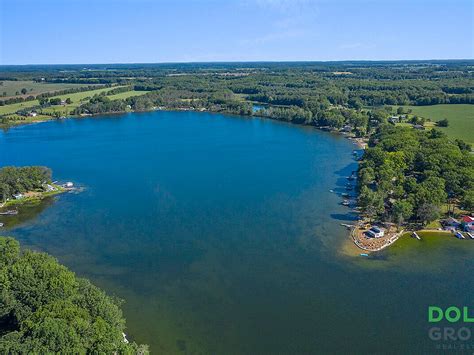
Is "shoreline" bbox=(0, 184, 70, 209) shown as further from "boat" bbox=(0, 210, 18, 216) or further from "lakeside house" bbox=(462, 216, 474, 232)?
"lakeside house" bbox=(462, 216, 474, 232)

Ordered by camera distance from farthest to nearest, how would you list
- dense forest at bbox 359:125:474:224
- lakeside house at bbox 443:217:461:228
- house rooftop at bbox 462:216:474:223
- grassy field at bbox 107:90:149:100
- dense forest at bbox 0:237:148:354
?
grassy field at bbox 107:90:149:100
dense forest at bbox 359:125:474:224
lakeside house at bbox 443:217:461:228
house rooftop at bbox 462:216:474:223
dense forest at bbox 0:237:148:354

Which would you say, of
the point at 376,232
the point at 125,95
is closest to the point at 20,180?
the point at 376,232

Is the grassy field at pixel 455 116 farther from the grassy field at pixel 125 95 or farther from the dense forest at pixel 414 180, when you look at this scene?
the grassy field at pixel 125 95

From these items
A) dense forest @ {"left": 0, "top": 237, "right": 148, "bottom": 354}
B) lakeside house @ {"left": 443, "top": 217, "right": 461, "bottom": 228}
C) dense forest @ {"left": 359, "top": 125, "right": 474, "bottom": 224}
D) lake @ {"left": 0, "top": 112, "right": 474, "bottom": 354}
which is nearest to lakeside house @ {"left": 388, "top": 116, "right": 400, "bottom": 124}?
dense forest @ {"left": 359, "top": 125, "right": 474, "bottom": 224}

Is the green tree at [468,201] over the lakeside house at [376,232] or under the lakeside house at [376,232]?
over

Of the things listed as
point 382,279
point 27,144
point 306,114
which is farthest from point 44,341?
point 306,114

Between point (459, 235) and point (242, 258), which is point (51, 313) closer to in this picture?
point (242, 258)

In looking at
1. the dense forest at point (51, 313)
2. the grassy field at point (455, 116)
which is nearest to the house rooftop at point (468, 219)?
the dense forest at point (51, 313)
